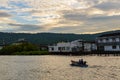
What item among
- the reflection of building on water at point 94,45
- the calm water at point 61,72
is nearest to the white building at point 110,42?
the reflection of building on water at point 94,45

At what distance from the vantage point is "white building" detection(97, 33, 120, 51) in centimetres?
10708

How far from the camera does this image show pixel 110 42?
109m

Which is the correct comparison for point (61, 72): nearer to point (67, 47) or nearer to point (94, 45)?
point (94, 45)

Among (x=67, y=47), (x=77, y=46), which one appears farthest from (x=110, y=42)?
(x=67, y=47)

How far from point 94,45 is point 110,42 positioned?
64.0ft

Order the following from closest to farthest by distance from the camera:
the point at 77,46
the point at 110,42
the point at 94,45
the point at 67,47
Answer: the point at 110,42, the point at 77,46, the point at 94,45, the point at 67,47

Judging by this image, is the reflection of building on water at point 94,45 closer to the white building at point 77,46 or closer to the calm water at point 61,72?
the white building at point 77,46

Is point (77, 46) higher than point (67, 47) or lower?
higher

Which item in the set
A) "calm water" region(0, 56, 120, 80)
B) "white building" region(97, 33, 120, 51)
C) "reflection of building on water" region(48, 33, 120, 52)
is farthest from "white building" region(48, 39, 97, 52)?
"calm water" region(0, 56, 120, 80)

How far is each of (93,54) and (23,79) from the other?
72276 millimetres

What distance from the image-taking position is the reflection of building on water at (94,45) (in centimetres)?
10825

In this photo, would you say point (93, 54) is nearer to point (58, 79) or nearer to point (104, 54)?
point (104, 54)

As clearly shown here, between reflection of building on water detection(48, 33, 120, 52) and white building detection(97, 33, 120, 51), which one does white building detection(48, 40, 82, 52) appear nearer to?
reflection of building on water detection(48, 33, 120, 52)

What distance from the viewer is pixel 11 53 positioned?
15425cm
